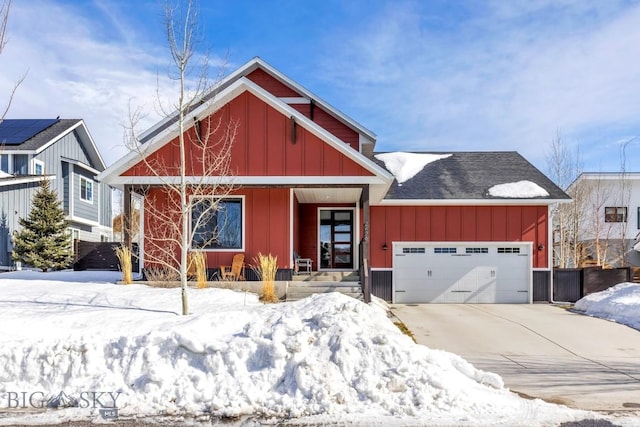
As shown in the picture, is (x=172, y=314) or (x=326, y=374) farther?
(x=172, y=314)

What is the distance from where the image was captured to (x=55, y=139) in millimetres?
21719

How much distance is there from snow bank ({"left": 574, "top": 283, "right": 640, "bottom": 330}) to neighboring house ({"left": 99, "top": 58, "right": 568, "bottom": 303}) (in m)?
2.19

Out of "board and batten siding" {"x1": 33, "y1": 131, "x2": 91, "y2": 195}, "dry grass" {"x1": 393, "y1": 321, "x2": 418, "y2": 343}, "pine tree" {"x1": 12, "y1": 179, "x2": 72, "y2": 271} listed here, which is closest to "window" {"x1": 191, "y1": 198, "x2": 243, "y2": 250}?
"dry grass" {"x1": 393, "y1": 321, "x2": 418, "y2": 343}

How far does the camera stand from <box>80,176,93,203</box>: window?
24441 mm

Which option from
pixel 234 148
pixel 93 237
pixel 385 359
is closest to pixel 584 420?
pixel 385 359

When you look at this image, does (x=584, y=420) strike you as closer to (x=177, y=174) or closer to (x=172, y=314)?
(x=172, y=314)

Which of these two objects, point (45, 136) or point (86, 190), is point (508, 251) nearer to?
point (45, 136)

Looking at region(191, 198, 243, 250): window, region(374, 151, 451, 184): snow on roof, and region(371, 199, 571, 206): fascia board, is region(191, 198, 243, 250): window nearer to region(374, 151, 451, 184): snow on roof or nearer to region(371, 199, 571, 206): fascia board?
region(371, 199, 571, 206): fascia board

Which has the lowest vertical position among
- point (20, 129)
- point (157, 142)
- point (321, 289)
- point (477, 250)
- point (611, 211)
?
point (321, 289)

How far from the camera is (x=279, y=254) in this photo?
40.3 feet

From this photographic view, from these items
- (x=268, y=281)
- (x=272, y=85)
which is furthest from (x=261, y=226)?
(x=272, y=85)

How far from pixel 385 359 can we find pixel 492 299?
35.4ft

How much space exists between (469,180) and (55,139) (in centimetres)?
1952

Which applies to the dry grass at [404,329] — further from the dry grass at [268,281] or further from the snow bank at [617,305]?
the snow bank at [617,305]
